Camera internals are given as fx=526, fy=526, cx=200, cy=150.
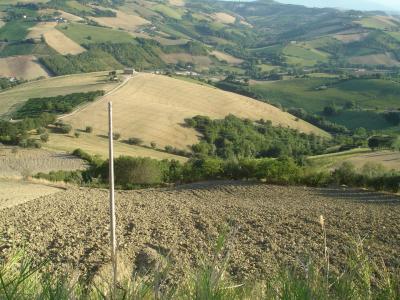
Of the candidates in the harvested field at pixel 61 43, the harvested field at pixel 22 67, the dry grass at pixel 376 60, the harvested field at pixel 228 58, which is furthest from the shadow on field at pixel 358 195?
the dry grass at pixel 376 60

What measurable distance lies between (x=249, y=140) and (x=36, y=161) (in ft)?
106

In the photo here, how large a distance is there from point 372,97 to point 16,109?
7692cm

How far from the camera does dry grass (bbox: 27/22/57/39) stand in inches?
5978

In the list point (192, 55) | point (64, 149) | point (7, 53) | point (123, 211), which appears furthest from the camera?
→ point (192, 55)

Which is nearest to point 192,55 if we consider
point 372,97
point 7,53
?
point 7,53

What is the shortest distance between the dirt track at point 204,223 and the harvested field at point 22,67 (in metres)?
103

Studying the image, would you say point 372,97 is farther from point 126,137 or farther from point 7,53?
point 7,53

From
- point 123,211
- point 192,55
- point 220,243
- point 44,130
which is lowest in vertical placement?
point 192,55

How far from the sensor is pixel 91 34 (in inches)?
6718

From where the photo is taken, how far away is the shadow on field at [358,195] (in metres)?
24.4

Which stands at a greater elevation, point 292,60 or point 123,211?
point 123,211

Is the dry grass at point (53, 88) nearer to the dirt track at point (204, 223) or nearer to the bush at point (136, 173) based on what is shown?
the bush at point (136, 173)

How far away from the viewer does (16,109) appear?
71312mm

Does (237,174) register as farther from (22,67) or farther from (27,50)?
(27,50)
